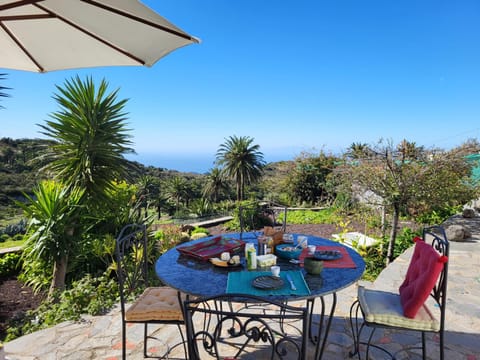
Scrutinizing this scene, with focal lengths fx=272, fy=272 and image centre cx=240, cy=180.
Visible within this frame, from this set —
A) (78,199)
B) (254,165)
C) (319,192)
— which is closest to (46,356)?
(78,199)

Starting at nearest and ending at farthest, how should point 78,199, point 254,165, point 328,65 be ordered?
point 78,199
point 328,65
point 254,165

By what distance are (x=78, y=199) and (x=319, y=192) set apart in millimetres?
12075

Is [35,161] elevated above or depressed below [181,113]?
below

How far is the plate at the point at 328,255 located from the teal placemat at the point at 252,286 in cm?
31

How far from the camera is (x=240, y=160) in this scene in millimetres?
18219

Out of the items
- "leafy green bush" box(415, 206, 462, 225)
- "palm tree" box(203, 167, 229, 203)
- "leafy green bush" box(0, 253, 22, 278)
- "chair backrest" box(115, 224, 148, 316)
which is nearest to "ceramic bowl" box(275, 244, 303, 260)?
"chair backrest" box(115, 224, 148, 316)

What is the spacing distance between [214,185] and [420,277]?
19073 mm

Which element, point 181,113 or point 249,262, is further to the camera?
point 181,113

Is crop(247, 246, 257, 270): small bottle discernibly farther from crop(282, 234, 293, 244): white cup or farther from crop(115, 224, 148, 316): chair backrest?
crop(115, 224, 148, 316): chair backrest

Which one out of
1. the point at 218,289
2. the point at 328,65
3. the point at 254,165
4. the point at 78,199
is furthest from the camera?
the point at 254,165

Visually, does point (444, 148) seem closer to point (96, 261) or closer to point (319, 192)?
point (96, 261)

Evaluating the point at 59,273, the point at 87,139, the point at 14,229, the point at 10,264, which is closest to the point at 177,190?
the point at 14,229

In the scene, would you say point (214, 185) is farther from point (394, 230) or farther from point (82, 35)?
point (82, 35)

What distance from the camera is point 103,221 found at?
4691 mm
